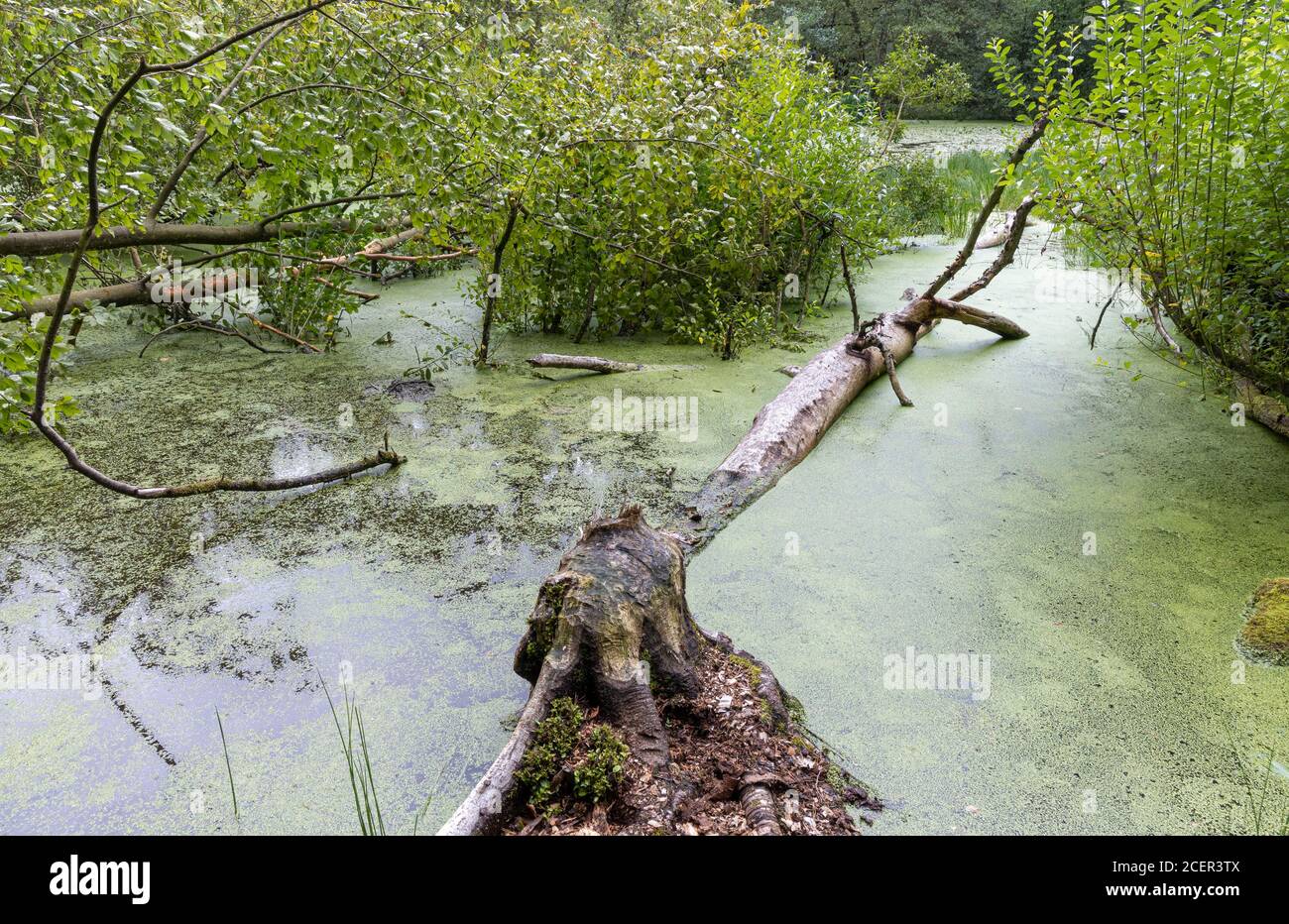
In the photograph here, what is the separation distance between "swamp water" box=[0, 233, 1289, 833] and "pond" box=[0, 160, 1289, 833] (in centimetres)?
1

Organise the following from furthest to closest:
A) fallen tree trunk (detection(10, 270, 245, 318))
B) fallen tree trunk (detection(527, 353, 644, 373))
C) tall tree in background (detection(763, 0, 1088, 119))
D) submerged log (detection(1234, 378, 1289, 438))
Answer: tall tree in background (detection(763, 0, 1088, 119)), fallen tree trunk (detection(527, 353, 644, 373)), fallen tree trunk (detection(10, 270, 245, 318)), submerged log (detection(1234, 378, 1289, 438))

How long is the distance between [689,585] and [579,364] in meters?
2.35

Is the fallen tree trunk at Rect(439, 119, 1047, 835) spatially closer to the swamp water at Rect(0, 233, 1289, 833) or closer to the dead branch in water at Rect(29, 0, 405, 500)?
the swamp water at Rect(0, 233, 1289, 833)

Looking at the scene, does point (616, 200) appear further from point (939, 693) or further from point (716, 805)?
point (716, 805)

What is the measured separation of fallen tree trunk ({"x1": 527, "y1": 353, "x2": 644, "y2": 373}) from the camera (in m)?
4.80

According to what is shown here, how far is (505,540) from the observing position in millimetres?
3090

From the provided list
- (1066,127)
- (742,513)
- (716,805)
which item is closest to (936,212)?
(1066,127)

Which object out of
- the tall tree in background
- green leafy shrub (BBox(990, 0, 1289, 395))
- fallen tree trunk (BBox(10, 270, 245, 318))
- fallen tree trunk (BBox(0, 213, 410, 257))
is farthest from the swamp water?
the tall tree in background

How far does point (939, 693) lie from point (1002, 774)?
32 cm

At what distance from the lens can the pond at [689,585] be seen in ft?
6.41

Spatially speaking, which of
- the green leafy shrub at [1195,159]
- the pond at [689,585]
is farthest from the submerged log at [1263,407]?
the green leafy shrub at [1195,159]

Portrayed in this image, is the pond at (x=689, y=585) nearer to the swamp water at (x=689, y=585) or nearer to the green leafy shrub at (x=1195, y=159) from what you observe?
the swamp water at (x=689, y=585)

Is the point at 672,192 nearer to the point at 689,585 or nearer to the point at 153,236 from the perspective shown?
the point at 153,236

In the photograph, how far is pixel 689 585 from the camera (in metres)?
2.76
